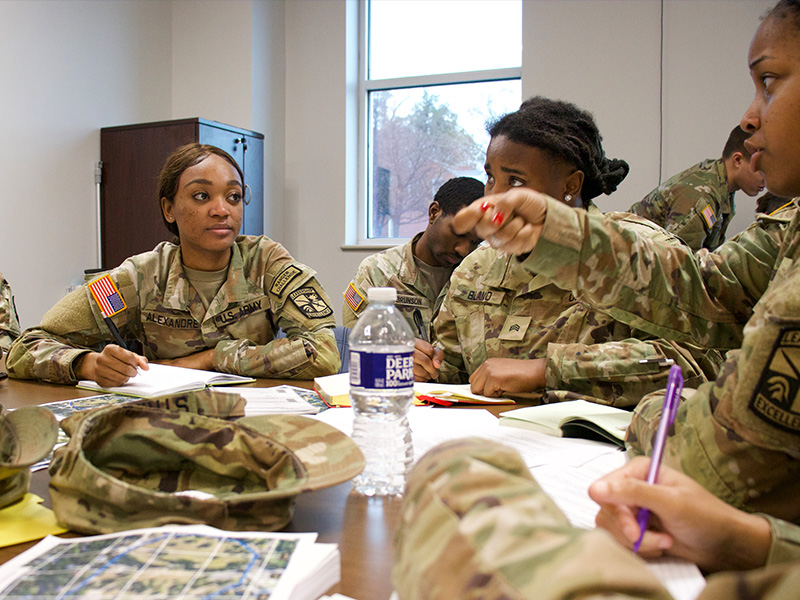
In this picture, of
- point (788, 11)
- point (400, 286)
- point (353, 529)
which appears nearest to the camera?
point (353, 529)

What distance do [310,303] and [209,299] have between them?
35 centimetres

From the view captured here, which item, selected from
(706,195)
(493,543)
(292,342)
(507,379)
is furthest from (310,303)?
(706,195)

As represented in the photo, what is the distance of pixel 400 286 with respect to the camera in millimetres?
2785

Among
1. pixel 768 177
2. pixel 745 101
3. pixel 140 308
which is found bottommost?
pixel 140 308

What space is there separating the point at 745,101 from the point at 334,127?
9.08 feet

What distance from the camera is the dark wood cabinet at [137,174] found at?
161 inches

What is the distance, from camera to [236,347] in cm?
199

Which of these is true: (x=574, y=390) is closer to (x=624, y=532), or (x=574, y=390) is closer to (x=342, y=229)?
(x=624, y=532)

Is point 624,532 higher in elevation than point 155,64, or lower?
lower

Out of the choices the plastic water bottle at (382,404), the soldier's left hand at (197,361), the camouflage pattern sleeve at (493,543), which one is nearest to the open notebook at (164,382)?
the soldier's left hand at (197,361)

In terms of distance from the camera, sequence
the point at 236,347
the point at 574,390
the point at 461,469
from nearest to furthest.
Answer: the point at 461,469, the point at 574,390, the point at 236,347

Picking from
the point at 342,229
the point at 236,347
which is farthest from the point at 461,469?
the point at 342,229

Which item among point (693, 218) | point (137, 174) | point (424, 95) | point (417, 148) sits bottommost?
point (693, 218)

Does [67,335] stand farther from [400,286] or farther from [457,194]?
[457,194]
